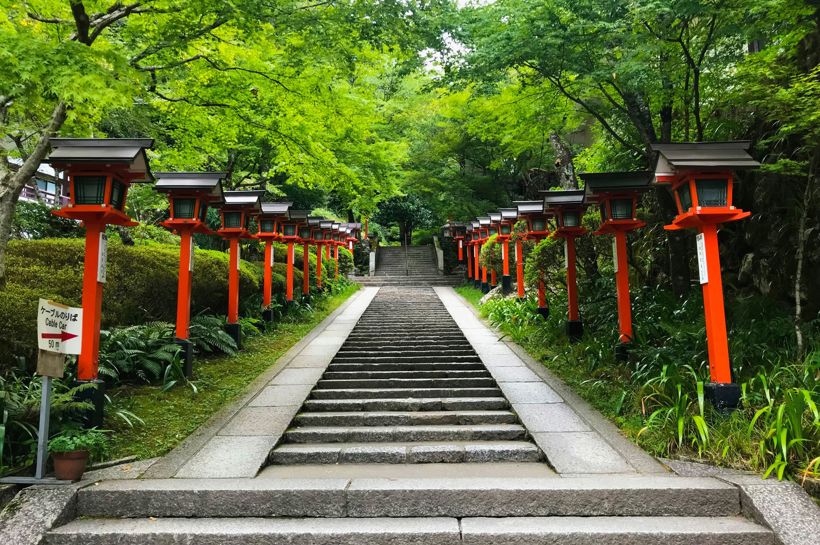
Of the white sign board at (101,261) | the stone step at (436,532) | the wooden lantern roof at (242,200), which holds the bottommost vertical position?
the stone step at (436,532)

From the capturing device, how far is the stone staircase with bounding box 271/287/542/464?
4.88m

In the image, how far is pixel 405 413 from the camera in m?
6.01

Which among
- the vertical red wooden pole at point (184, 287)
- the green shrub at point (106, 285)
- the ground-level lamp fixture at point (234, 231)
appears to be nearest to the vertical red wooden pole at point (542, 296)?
the ground-level lamp fixture at point (234, 231)

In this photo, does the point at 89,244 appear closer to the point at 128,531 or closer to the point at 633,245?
the point at 128,531

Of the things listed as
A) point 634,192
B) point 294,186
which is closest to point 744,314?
point 634,192

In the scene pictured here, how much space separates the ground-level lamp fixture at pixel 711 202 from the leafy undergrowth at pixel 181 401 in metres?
5.86

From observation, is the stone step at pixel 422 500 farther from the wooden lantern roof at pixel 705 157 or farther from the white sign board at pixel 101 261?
the wooden lantern roof at pixel 705 157

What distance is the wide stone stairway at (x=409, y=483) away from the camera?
11.9 ft

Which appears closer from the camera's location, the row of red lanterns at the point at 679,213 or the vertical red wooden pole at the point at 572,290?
the row of red lanterns at the point at 679,213

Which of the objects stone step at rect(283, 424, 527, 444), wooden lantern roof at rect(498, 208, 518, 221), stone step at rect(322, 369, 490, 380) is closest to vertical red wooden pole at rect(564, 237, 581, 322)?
stone step at rect(322, 369, 490, 380)

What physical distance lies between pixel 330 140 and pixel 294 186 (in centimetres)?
1176

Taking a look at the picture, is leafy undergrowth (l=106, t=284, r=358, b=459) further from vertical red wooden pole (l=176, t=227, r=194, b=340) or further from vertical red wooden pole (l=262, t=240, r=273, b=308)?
vertical red wooden pole (l=262, t=240, r=273, b=308)

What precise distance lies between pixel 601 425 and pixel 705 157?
3.19m

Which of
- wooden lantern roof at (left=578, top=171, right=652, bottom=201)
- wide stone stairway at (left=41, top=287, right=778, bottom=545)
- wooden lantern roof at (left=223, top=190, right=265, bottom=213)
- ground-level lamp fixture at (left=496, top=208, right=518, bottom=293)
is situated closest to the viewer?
wide stone stairway at (left=41, top=287, right=778, bottom=545)
